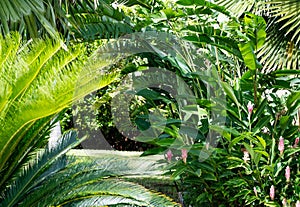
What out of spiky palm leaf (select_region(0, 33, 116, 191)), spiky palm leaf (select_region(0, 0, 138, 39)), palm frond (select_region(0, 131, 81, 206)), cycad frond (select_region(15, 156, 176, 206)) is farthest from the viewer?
spiky palm leaf (select_region(0, 0, 138, 39))

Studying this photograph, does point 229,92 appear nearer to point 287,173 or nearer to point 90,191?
point 287,173

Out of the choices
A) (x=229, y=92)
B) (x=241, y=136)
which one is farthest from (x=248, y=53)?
(x=241, y=136)

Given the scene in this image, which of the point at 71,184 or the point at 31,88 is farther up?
the point at 31,88

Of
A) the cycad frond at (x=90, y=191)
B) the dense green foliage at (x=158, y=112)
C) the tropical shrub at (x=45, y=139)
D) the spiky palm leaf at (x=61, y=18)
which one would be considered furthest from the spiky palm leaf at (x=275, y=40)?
the cycad frond at (x=90, y=191)

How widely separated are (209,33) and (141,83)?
915 millimetres

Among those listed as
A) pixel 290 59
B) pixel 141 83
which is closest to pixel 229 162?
pixel 141 83

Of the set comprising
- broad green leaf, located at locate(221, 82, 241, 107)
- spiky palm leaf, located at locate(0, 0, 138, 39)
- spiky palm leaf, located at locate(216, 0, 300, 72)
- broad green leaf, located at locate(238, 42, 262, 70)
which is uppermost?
spiky palm leaf, located at locate(0, 0, 138, 39)

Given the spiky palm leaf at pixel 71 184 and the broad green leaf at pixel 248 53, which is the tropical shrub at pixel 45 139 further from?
the broad green leaf at pixel 248 53

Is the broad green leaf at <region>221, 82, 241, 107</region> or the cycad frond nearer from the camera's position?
the cycad frond

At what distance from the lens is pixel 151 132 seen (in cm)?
465

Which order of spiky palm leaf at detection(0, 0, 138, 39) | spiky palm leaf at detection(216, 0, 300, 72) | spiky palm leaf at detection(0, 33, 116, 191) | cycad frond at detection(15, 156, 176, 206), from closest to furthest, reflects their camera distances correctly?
1. spiky palm leaf at detection(0, 33, 116, 191)
2. cycad frond at detection(15, 156, 176, 206)
3. spiky palm leaf at detection(0, 0, 138, 39)
4. spiky palm leaf at detection(216, 0, 300, 72)

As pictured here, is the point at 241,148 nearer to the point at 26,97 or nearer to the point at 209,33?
the point at 209,33

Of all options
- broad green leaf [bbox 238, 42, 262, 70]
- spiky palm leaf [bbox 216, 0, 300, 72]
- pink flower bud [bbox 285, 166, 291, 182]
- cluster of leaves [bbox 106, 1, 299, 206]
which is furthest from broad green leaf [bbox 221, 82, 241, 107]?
spiky palm leaf [bbox 216, 0, 300, 72]

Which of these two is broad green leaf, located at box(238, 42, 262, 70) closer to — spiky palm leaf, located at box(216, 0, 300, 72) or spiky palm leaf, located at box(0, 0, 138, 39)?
spiky palm leaf, located at box(0, 0, 138, 39)
